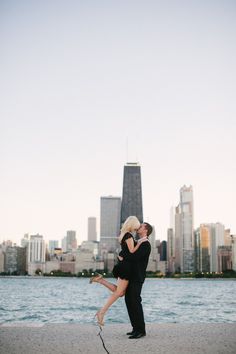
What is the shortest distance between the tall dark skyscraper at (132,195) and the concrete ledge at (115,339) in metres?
184

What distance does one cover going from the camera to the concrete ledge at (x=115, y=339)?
239 inches

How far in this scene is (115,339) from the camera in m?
6.87

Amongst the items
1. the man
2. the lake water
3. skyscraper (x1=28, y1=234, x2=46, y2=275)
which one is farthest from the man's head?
skyscraper (x1=28, y1=234, x2=46, y2=275)

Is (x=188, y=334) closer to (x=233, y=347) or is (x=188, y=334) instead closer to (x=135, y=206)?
(x=233, y=347)

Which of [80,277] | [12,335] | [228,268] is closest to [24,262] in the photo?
[80,277]

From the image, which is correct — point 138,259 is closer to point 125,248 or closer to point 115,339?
point 125,248


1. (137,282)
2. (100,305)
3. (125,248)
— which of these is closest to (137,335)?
(137,282)

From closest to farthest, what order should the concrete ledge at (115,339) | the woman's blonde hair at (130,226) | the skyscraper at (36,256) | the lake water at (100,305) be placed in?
the concrete ledge at (115,339) → the woman's blonde hair at (130,226) → the lake water at (100,305) → the skyscraper at (36,256)

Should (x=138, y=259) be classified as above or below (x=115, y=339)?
above

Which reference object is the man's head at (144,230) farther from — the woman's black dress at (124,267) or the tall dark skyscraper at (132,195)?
the tall dark skyscraper at (132,195)

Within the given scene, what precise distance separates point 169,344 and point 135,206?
186m

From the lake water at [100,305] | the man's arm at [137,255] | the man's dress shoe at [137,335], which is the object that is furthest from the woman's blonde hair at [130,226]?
the lake water at [100,305]

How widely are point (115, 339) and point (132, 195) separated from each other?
18616 cm

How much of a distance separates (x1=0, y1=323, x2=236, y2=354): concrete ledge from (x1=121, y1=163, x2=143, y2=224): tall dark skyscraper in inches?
7229
